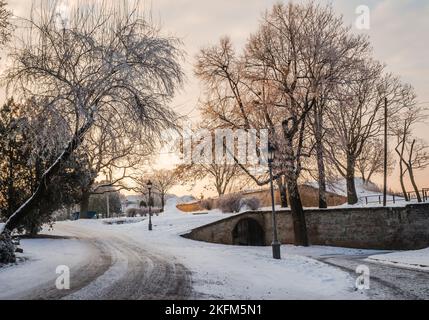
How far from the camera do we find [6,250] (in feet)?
44.2

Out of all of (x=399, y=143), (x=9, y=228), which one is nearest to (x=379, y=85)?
(x=399, y=143)

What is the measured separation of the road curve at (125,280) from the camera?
906cm

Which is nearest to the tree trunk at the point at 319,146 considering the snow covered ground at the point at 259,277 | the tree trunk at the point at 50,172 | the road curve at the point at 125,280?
the snow covered ground at the point at 259,277

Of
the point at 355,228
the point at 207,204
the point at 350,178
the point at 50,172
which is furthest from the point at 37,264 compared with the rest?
the point at 207,204

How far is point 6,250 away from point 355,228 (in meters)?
19.5

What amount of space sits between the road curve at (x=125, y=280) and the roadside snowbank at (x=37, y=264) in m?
0.47

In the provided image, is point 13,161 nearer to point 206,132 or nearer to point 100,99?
point 206,132

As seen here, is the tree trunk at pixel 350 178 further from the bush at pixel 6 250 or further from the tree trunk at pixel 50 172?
the bush at pixel 6 250

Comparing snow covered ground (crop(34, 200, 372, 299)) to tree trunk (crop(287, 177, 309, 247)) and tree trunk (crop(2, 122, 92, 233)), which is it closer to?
tree trunk (crop(2, 122, 92, 233))

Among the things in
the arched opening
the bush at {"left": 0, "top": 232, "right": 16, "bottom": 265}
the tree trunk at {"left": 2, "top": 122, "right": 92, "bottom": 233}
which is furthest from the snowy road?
the arched opening

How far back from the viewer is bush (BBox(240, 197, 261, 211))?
34.9 metres

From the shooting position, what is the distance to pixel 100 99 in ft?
39.4

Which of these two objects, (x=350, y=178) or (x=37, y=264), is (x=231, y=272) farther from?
(x=350, y=178)

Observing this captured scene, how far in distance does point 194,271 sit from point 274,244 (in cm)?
459
